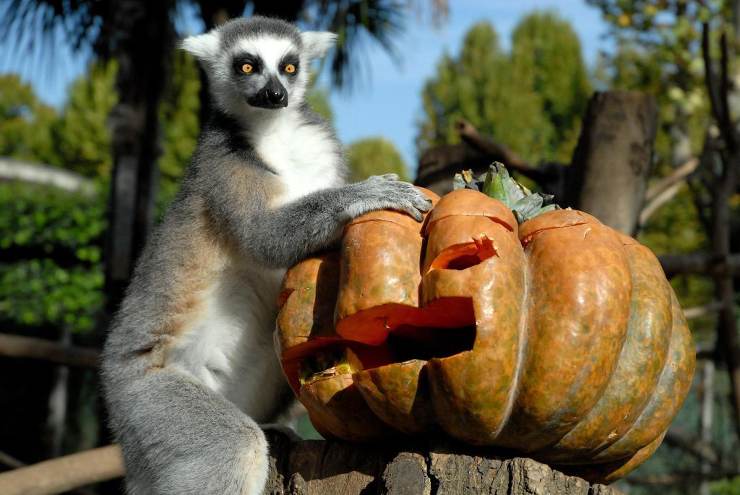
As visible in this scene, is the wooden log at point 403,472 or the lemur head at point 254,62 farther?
the lemur head at point 254,62

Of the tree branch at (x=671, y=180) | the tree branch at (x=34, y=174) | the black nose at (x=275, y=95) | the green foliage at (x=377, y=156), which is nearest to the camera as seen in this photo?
the black nose at (x=275, y=95)

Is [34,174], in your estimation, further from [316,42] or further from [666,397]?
[666,397]

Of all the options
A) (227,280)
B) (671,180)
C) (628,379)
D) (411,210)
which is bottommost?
(671,180)

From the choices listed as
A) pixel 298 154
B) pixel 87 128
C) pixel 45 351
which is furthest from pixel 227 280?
pixel 87 128

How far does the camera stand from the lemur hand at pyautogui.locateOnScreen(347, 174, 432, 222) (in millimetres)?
2387

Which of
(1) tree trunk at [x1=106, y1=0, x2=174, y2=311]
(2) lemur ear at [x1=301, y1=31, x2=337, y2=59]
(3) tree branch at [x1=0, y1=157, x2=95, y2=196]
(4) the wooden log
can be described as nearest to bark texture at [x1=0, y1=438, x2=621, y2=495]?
(4) the wooden log

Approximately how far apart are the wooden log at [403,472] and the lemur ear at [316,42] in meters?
2.00

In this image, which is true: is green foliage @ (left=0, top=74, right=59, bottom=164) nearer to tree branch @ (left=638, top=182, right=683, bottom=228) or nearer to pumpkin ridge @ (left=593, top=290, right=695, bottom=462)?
tree branch @ (left=638, top=182, right=683, bottom=228)

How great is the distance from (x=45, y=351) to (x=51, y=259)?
22.8 feet

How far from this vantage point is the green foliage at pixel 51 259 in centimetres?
1068

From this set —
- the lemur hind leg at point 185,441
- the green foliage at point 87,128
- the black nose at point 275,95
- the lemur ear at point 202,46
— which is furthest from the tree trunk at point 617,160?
the green foliage at point 87,128

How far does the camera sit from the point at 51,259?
37.7ft

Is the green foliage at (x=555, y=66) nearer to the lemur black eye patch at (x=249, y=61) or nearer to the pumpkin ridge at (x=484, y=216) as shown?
the lemur black eye patch at (x=249, y=61)

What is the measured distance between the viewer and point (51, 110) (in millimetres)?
34562
